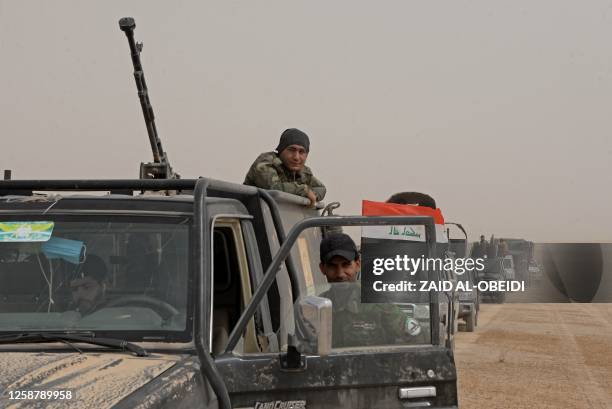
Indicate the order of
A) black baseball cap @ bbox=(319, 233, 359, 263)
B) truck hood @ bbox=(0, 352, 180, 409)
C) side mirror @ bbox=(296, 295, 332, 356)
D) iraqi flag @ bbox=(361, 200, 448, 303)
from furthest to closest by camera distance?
black baseball cap @ bbox=(319, 233, 359, 263) < iraqi flag @ bbox=(361, 200, 448, 303) < side mirror @ bbox=(296, 295, 332, 356) < truck hood @ bbox=(0, 352, 180, 409)

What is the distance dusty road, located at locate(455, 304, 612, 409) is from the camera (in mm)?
12000

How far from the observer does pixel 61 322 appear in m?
3.82

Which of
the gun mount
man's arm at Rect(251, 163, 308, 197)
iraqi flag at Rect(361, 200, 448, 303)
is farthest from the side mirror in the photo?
the gun mount

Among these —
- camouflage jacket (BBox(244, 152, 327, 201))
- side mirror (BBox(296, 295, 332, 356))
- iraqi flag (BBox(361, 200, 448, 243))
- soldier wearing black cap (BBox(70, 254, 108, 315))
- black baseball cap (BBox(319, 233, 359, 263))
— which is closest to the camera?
side mirror (BBox(296, 295, 332, 356))

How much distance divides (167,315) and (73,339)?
358 millimetres

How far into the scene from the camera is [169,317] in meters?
3.81

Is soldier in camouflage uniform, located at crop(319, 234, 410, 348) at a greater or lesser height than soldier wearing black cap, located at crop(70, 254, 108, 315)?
lesser

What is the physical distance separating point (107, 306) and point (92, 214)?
43cm

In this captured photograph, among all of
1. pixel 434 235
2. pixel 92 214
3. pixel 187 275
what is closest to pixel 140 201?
pixel 92 214

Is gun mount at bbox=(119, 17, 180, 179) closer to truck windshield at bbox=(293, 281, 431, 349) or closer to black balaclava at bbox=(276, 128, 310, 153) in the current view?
black balaclava at bbox=(276, 128, 310, 153)

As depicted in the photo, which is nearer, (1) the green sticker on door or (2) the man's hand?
(1) the green sticker on door

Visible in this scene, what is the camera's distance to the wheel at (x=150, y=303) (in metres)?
3.82

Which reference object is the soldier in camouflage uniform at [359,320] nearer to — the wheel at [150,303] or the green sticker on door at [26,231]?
the wheel at [150,303]

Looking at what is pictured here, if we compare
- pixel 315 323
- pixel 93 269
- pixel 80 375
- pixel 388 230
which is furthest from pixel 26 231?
pixel 388 230
